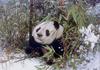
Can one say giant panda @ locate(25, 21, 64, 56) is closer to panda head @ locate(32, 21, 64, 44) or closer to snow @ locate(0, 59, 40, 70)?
panda head @ locate(32, 21, 64, 44)

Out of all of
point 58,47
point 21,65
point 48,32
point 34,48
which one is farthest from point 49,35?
point 21,65

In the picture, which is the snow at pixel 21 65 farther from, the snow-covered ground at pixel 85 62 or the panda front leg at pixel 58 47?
the panda front leg at pixel 58 47

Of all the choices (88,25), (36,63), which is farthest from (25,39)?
(88,25)

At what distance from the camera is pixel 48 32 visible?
2.95m

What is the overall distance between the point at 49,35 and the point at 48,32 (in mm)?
27

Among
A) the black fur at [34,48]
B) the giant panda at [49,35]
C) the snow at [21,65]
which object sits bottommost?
the snow at [21,65]

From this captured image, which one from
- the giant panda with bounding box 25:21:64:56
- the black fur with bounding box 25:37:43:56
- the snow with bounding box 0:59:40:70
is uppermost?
the giant panda with bounding box 25:21:64:56

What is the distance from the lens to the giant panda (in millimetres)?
2955

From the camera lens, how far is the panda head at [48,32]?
2.95 m

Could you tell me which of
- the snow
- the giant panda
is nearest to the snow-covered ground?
the snow

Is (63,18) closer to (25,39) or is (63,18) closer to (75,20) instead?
(75,20)

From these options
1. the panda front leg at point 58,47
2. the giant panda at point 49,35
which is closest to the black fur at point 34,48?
the giant panda at point 49,35

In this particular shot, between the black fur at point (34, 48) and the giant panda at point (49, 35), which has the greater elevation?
the giant panda at point (49, 35)

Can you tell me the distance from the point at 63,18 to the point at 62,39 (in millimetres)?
197
